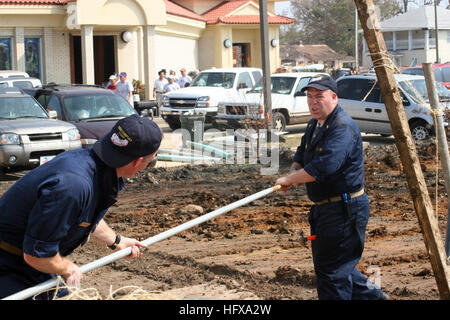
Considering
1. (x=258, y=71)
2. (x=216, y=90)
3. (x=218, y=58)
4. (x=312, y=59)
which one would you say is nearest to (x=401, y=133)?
(x=216, y=90)

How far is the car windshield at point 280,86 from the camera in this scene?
20.6m

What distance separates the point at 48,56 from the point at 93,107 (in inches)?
523

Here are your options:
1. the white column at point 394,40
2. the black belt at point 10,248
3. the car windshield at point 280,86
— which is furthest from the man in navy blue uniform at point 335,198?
the white column at point 394,40

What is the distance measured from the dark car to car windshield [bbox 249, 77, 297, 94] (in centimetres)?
652

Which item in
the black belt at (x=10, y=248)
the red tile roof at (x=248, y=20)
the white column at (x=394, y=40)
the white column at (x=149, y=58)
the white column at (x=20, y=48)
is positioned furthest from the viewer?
the white column at (x=394, y=40)

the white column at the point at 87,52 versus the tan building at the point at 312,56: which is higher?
the tan building at the point at 312,56

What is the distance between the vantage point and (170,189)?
11992mm

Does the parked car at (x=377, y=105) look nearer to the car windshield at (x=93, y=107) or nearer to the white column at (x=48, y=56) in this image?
the car windshield at (x=93, y=107)

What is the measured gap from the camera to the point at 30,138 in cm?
1277

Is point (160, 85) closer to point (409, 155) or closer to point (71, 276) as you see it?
point (409, 155)

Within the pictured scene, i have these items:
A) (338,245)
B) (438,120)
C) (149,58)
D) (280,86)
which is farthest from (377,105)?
(338,245)

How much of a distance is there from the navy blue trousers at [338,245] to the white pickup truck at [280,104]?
40.4ft

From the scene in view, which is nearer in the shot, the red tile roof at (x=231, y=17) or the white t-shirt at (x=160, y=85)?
the white t-shirt at (x=160, y=85)

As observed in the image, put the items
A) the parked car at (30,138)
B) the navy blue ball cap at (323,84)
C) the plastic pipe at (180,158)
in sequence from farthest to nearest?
the plastic pipe at (180,158) → the parked car at (30,138) → the navy blue ball cap at (323,84)
